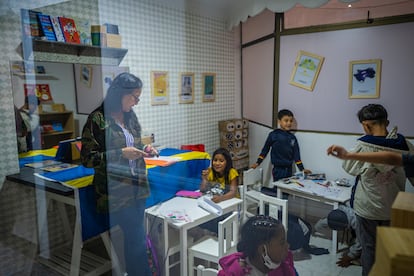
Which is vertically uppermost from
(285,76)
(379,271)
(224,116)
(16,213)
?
(285,76)

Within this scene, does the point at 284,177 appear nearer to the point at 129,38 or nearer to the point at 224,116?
the point at 224,116

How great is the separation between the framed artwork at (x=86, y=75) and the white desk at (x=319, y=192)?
794 millimetres

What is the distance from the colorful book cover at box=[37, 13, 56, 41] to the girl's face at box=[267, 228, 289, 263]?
40.1 inches

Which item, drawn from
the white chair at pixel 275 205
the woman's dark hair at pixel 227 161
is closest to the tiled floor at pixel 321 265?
the white chair at pixel 275 205

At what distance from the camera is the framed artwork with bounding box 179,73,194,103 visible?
1122 millimetres

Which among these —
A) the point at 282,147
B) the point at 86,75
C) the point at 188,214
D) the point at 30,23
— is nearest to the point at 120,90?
the point at 86,75

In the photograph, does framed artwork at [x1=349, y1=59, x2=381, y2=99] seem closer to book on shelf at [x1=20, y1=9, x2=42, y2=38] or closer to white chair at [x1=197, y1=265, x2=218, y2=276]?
white chair at [x1=197, y1=265, x2=218, y2=276]

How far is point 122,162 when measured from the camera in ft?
3.85

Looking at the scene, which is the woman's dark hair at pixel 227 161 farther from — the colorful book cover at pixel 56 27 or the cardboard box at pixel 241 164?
the colorful book cover at pixel 56 27

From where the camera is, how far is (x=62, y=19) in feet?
3.76

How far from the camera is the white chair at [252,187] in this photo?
1.14 metres

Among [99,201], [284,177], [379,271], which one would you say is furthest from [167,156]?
[379,271]

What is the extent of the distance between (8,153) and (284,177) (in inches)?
40.4

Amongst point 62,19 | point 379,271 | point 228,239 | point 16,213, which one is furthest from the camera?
point 16,213
